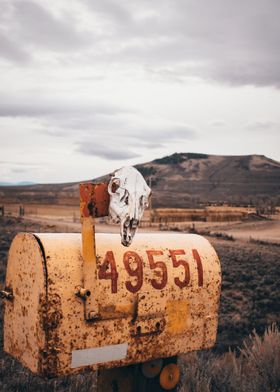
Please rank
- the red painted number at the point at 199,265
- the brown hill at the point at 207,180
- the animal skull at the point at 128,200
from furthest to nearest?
the brown hill at the point at 207,180 < the red painted number at the point at 199,265 < the animal skull at the point at 128,200

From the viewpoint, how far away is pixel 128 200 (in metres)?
1.94

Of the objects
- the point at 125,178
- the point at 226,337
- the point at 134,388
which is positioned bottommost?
the point at 226,337

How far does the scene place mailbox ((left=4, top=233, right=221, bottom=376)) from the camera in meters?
2.00

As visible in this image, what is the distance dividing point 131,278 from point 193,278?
427mm

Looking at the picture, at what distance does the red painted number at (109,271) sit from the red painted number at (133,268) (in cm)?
7

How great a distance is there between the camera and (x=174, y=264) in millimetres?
2436

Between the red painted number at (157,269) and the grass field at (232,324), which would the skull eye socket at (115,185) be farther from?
the grass field at (232,324)

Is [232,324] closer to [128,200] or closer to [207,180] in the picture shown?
[128,200]

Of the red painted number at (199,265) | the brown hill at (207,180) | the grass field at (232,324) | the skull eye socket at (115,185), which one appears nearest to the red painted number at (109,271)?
the skull eye socket at (115,185)

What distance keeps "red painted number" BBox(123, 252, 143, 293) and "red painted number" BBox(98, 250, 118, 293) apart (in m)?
0.07

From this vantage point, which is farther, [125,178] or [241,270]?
[241,270]

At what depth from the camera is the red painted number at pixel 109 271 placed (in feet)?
7.04

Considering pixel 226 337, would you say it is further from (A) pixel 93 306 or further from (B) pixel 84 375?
(A) pixel 93 306

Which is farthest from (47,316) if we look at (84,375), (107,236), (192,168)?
(192,168)
